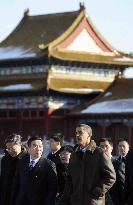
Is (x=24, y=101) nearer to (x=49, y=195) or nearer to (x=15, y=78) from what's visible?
(x=15, y=78)

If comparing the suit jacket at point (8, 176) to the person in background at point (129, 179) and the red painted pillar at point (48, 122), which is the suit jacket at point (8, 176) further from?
the red painted pillar at point (48, 122)

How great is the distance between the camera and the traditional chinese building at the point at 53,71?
3834 centimetres

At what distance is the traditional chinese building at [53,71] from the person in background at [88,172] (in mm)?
Result: 28832

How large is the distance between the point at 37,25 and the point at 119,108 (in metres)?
12.0

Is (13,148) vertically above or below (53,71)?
above

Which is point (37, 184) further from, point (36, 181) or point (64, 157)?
point (64, 157)

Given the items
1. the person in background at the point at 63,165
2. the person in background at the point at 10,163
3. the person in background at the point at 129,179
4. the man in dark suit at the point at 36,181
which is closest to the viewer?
the man in dark suit at the point at 36,181

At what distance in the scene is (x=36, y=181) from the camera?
9148mm

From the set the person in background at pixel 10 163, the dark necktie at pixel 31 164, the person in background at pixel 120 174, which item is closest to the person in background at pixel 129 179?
the person in background at pixel 120 174

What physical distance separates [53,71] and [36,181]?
30936mm

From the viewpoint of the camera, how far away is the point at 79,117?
36469 millimetres

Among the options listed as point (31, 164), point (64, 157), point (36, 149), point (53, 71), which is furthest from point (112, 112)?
point (36, 149)

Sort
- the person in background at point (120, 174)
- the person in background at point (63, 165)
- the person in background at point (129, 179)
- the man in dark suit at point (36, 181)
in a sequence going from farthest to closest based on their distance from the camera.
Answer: the person in background at point (120, 174) → the person in background at point (63, 165) → the person in background at point (129, 179) → the man in dark suit at point (36, 181)

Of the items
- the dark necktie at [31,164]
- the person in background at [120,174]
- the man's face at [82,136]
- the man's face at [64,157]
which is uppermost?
the man's face at [82,136]
